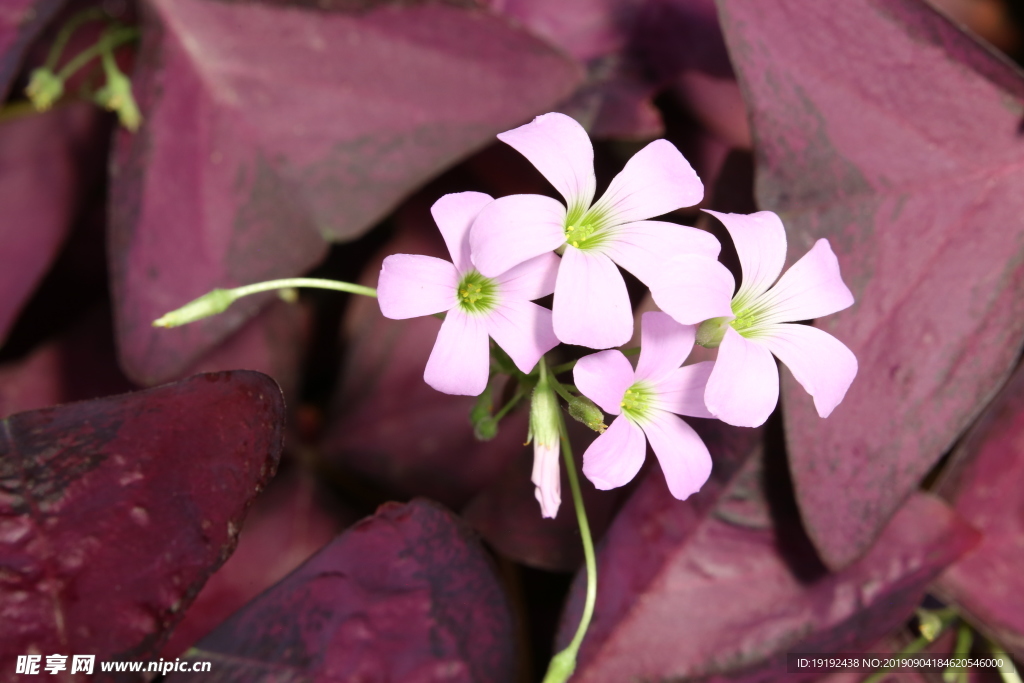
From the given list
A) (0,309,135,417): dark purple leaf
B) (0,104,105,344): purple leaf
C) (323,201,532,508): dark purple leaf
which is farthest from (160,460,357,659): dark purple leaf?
(0,104,105,344): purple leaf

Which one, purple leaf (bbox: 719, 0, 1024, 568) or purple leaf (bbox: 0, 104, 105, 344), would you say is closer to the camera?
purple leaf (bbox: 719, 0, 1024, 568)

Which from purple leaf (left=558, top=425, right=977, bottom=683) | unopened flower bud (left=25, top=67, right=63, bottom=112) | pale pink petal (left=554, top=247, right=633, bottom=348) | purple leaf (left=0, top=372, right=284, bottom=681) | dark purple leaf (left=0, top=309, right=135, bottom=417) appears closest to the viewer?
pale pink petal (left=554, top=247, right=633, bottom=348)

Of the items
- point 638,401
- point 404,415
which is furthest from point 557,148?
point 404,415

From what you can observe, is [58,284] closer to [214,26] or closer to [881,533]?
[214,26]

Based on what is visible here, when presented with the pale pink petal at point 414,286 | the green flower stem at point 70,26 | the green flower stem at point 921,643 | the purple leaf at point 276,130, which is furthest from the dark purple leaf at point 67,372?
the green flower stem at point 921,643

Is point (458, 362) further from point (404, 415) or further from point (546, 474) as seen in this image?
point (404, 415)

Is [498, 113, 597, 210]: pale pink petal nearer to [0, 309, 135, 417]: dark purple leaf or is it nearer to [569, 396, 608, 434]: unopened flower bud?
[569, 396, 608, 434]: unopened flower bud

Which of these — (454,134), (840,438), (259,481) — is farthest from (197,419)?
(840,438)
